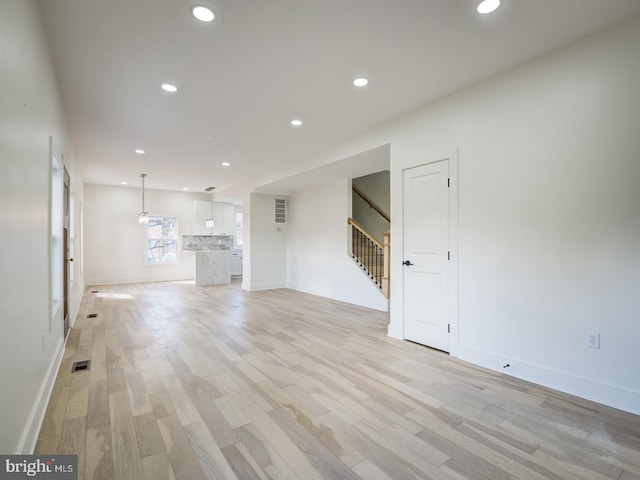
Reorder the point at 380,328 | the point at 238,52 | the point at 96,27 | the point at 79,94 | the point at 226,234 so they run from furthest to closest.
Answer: the point at 226,234 → the point at 380,328 → the point at 79,94 → the point at 238,52 → the point at 96,27

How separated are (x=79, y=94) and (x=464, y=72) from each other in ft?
13.2

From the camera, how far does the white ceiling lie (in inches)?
86.2

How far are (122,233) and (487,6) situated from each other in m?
9.99

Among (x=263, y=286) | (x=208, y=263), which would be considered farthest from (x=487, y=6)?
(x=208, y=263)

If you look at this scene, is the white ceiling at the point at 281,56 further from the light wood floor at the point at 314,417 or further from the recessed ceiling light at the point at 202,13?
the light wood floor at the point at 314,417

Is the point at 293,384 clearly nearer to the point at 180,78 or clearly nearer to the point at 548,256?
the point at 548,256

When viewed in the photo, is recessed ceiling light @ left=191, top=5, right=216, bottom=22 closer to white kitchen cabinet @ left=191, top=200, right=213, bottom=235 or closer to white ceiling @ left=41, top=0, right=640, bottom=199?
white ceiling @ left=41, top=0, right=640, bottom=199

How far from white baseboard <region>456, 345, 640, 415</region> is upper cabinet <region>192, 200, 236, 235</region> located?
8607 mm

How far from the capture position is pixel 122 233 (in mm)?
9172

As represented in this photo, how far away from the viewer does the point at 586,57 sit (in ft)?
8.19

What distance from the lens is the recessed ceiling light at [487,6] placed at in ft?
6.86

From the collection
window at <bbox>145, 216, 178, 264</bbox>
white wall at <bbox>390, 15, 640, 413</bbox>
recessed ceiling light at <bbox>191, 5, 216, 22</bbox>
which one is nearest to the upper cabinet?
window at <bbox>145, 216, 178, 264</bbox>

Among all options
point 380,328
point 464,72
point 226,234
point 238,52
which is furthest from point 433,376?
point 226,234

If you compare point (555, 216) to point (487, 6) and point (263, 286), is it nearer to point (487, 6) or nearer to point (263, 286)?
point (487, 6)
